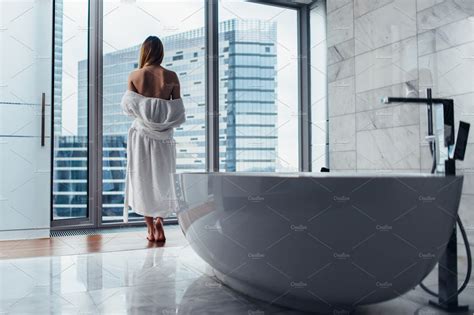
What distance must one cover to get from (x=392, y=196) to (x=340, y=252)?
225 mm

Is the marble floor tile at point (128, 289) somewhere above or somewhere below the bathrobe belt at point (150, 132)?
below

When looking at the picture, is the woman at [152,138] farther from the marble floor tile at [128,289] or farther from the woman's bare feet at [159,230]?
the marble floor tile at [128,289]

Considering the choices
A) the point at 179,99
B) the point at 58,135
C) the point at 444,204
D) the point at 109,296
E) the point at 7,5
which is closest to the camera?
the point at 444,204

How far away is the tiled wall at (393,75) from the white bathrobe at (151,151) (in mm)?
911

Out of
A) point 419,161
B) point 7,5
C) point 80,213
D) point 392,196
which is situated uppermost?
point 7,5

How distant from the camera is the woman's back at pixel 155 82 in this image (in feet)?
8.27

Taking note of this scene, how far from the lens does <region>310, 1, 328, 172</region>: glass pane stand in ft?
8.27

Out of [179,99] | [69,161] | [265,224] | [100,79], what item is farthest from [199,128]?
[265,224]

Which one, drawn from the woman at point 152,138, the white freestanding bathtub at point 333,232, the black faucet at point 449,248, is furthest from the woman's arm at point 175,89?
the black faucet at point 449,248

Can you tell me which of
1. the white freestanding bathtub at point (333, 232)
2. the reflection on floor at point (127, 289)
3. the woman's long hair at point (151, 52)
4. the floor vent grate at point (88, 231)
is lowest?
the reflection on floor at point (127, 289)

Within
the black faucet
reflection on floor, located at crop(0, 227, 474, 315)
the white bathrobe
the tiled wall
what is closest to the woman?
the white bathrobe

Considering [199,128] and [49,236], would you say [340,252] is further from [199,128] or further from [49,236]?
[49,236]

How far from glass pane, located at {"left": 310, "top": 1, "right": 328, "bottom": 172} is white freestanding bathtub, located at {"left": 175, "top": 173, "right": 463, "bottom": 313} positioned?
1.07m

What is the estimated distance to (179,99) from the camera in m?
2.57
